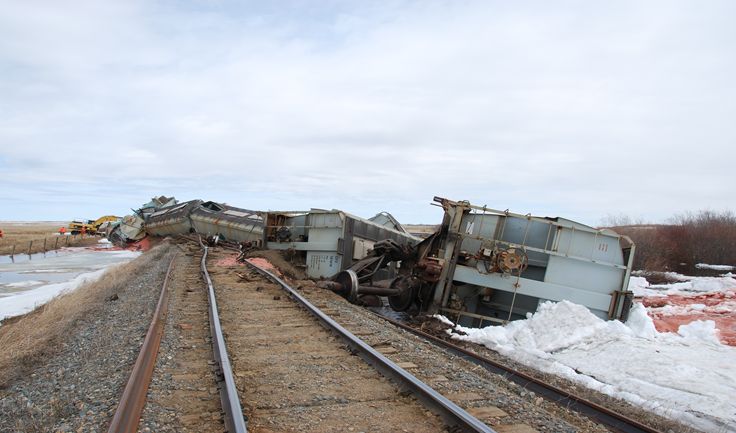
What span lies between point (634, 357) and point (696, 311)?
7814mm

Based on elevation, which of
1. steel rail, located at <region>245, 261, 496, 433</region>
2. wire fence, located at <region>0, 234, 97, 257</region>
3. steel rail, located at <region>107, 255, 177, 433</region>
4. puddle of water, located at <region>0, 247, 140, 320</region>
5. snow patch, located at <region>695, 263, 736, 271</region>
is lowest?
wire fence, located at <region>0, 234, 97, 257</region>

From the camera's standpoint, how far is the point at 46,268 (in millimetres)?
29656

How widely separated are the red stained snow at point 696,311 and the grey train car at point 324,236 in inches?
333

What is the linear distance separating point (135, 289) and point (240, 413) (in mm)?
10227

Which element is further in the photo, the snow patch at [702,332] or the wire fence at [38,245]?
the wire fence at [38,245]

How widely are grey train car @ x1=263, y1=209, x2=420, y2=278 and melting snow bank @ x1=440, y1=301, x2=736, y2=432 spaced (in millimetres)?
6209

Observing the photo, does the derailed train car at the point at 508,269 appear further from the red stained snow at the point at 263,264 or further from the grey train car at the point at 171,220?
the grey train car at the point at 171,220

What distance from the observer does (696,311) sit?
15.5m

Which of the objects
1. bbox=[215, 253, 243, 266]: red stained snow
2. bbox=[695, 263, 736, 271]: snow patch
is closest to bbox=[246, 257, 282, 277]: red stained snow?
bbox=[215, 253, 243, 266]: red stained snow

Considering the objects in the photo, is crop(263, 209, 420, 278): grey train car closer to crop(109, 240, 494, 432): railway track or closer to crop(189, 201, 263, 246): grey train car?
crop(189, 201, 263, 246): grey train car

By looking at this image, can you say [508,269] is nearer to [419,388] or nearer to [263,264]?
[419,388]

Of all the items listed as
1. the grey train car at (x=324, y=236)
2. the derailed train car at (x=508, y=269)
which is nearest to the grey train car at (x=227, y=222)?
the grey train car at (x=324, y=236)

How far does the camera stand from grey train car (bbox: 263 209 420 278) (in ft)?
56.7

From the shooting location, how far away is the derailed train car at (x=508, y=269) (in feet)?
40.1
